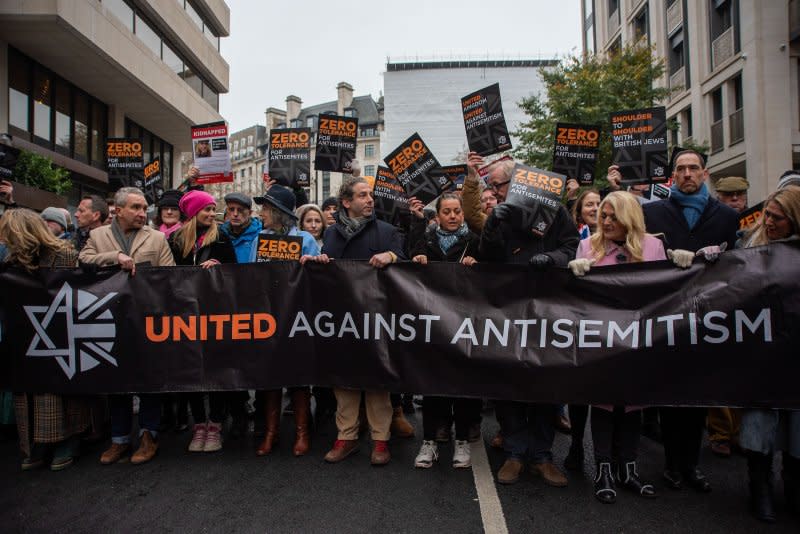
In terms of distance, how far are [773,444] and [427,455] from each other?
89.2 inches

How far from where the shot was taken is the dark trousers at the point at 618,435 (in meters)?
3.70

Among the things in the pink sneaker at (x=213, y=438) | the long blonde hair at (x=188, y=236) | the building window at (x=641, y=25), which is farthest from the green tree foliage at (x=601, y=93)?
the pink sneaker at (x=213, y=438)

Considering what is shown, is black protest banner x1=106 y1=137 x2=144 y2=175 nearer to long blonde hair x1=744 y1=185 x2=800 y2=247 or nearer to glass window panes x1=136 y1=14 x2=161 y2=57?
long blonde hair x1=744 y1=185 x2=800 y2=247

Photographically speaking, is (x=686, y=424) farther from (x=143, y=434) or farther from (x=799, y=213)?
(x=143, y=434)

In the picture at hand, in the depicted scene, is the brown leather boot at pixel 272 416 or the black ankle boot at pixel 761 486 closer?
the black ankle boot at pixel 761 486

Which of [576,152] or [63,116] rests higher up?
[63,116]

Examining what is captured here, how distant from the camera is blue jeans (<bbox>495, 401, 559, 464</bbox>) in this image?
396cm

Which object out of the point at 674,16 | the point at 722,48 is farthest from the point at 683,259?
the point at 674,16

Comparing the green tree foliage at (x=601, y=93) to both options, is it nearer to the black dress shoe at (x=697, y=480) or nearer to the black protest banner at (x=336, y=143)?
the black protest banner at (x=336, y=143)

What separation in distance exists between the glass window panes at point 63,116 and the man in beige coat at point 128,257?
14.7 meters

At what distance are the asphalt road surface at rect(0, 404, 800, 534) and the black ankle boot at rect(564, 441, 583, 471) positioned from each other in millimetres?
91

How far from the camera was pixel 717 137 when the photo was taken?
2119 centimetres

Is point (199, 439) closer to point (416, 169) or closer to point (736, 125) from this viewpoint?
point (416, 169)

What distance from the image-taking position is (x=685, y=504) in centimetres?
352
